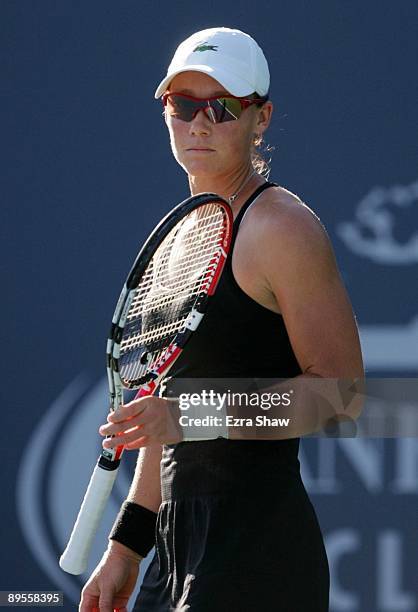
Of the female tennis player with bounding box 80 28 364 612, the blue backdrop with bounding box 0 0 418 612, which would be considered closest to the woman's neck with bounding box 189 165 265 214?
the female tennis player with bounding box 80 28 364 612

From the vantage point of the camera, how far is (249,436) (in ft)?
7.67

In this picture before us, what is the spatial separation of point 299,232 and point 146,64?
195 centimetres

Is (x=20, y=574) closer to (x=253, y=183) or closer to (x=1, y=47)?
(x=1, y=47)

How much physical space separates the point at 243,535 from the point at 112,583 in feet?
1.27

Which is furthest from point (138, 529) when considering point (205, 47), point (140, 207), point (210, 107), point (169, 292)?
point (140, 207)

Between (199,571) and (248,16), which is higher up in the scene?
(248,16)

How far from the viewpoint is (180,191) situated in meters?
4.12

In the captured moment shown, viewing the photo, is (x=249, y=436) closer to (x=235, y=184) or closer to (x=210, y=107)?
(x=235, y=184)

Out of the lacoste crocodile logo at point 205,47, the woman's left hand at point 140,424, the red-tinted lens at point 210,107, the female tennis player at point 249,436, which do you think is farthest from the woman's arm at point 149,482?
the lacoste crocodile logo at point 205,47

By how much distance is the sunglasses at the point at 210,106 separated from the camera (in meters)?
2.54

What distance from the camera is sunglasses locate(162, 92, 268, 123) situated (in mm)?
2537

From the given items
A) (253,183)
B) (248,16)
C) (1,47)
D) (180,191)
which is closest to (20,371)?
(180,191)

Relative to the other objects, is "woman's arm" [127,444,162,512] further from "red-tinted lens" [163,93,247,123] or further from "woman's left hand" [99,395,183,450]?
"red-tinted lens" [163,93,247,123]

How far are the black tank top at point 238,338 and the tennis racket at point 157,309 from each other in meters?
0.03
